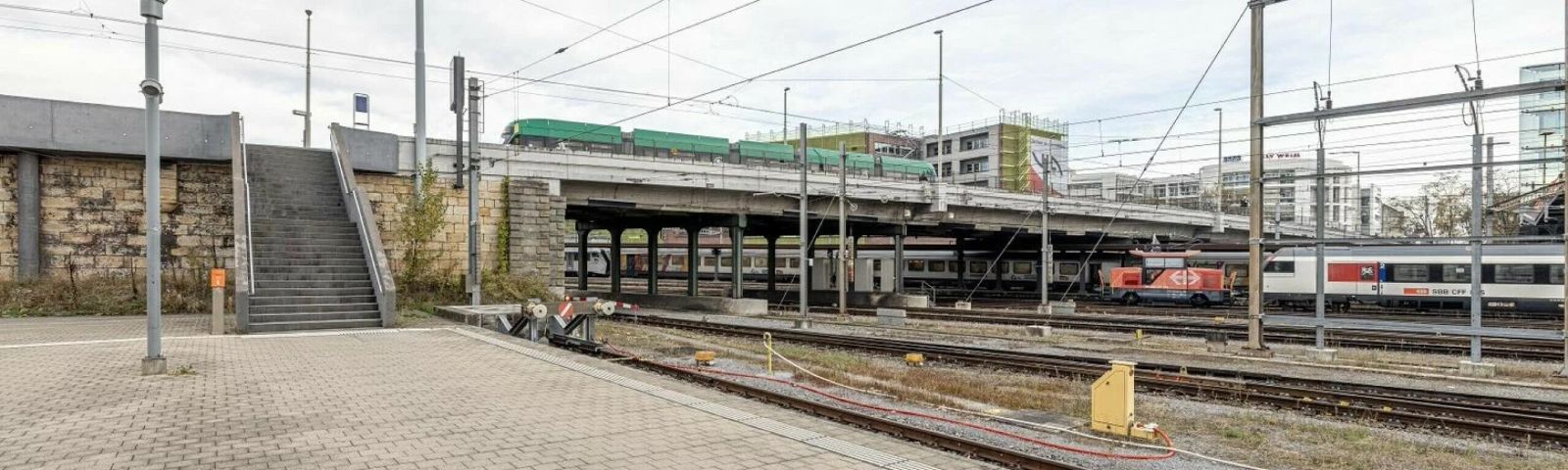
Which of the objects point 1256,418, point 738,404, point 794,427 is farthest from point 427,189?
point 1256,418

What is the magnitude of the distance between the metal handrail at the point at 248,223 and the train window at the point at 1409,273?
36544mm

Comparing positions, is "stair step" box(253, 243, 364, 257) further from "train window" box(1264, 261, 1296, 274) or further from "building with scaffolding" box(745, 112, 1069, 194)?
"building with scaffolding" box(745, 112, 1069, 194)

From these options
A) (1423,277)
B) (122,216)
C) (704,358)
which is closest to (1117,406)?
(704,358)

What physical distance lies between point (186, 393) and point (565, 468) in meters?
5.61

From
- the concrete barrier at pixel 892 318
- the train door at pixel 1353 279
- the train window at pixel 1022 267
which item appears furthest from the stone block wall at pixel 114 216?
the train window at pixel 1022 267

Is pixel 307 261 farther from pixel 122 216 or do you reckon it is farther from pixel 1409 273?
pixel 1409 273

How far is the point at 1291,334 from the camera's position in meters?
23.7

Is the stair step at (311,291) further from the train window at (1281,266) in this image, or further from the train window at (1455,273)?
the train window at (1455,273)

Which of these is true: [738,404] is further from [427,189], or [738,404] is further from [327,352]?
[427,189]

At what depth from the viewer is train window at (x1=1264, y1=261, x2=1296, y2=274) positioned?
34844 millimetres

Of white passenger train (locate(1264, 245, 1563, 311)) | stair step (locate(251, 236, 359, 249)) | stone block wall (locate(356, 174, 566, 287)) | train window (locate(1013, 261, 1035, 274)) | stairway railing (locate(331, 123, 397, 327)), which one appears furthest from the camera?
train window (locate(1013, 261, 1035, 274))

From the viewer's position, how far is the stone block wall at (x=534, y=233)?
84.2 feet

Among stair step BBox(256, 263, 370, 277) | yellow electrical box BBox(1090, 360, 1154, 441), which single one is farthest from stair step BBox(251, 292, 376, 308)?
yellow electrical box BBox(1090, 360, 1154, 441)

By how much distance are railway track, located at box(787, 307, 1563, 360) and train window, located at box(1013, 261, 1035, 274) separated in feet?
83.2
